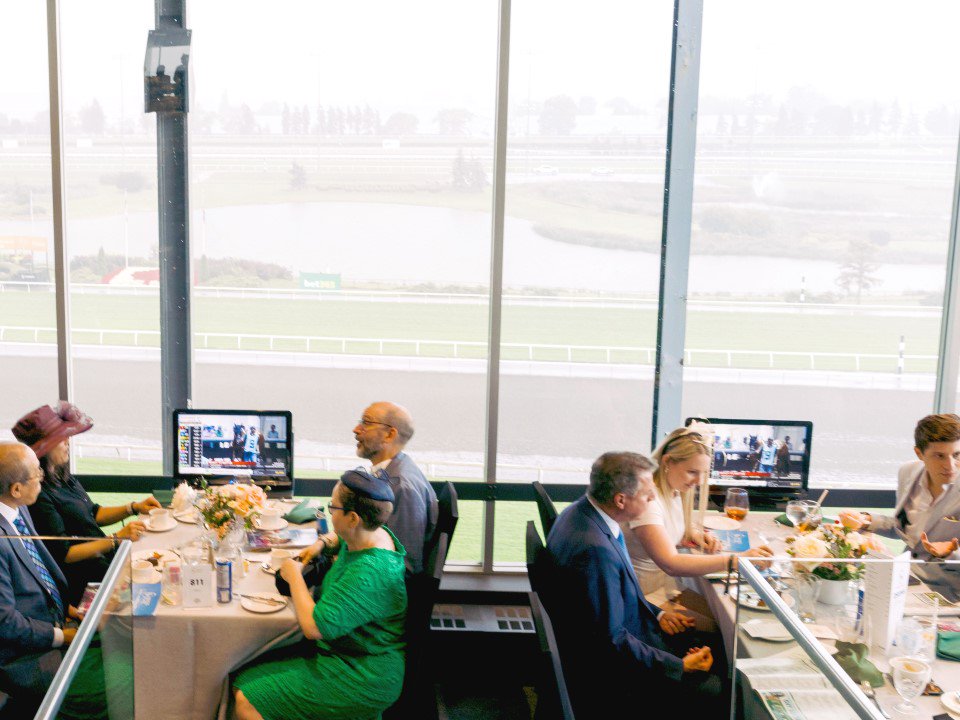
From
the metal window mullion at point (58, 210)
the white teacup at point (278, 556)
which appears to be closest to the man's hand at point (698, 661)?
the white teacup at point (278, 556)

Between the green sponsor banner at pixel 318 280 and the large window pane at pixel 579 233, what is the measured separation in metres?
0.96

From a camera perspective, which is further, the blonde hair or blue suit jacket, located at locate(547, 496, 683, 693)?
the blonde hair

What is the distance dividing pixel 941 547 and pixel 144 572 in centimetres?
299

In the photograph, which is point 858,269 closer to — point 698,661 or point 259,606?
point 698,661

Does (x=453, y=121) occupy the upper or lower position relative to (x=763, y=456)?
upper

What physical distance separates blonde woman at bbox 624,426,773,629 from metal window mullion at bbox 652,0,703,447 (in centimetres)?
137

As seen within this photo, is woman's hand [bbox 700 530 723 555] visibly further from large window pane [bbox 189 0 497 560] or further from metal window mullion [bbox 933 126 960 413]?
metal window mullion [bbox 933 126 960 413]

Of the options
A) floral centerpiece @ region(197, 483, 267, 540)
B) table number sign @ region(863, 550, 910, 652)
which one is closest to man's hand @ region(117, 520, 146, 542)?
floral centerpiece @ region(197, 483, 267, 540)

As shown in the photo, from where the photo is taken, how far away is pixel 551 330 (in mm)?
5355

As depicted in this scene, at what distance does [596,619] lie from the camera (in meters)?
3.07

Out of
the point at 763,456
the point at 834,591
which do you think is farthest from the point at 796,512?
the point at 834,591

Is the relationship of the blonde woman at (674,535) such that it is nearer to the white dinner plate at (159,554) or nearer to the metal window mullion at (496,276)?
the metal window mullion at (496,276)

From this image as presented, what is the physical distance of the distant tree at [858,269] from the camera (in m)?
5.30

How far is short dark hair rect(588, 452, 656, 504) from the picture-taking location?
3.22m
